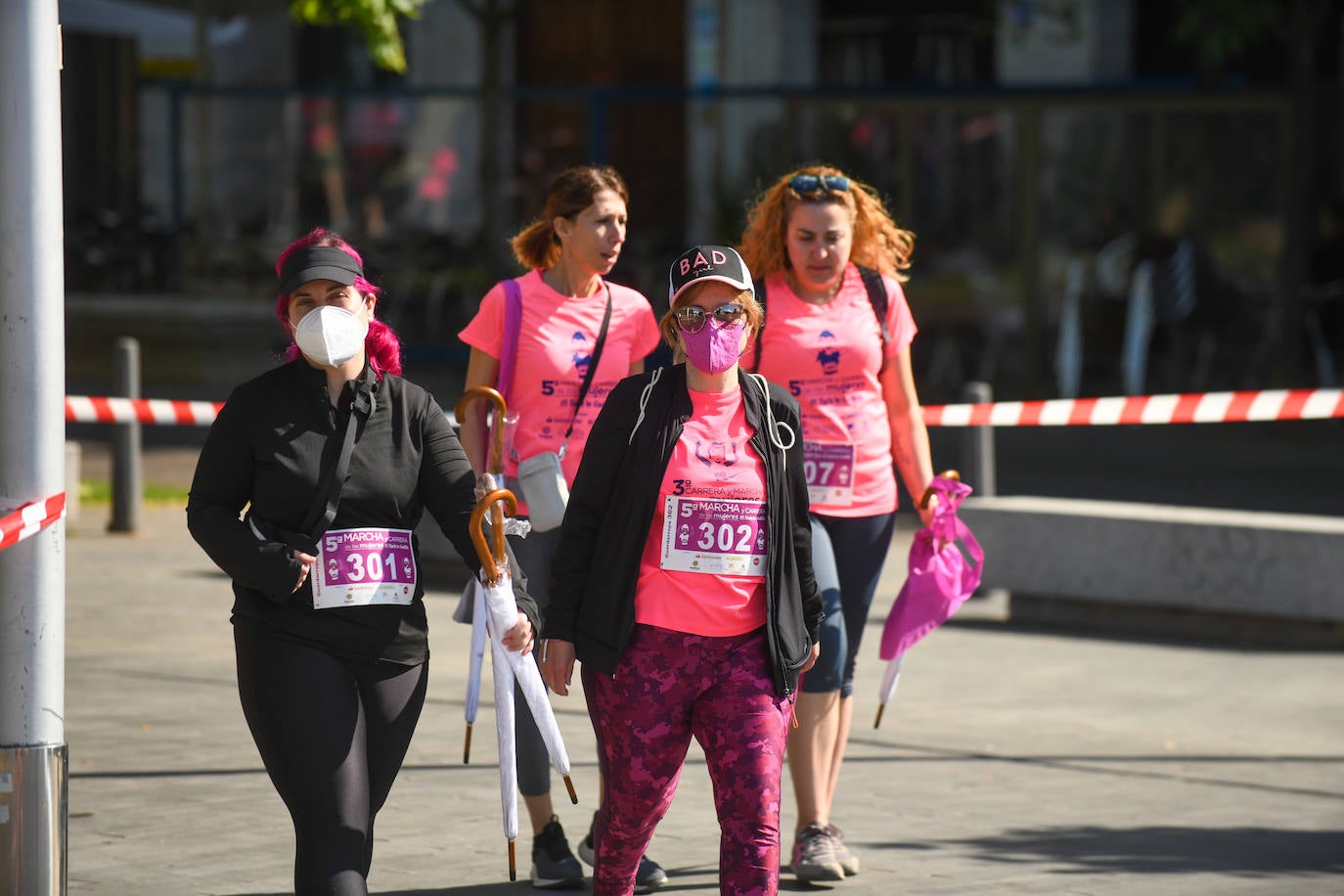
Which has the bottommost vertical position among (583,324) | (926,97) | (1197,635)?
(1197,635)

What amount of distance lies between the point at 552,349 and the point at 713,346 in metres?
1.31

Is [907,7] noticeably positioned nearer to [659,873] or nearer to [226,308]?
[226,308]

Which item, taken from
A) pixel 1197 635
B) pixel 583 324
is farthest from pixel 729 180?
pixel 583 324

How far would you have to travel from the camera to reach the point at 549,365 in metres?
5.91

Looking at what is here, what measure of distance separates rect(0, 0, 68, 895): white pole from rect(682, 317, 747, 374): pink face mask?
1456 millimetres

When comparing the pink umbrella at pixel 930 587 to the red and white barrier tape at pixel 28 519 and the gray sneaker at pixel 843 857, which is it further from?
the red and white barrier tape at pixel 28 519

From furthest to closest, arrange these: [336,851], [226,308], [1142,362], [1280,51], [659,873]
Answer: [1280,51], [226,308], [1142,362], [659,873], [336,851]

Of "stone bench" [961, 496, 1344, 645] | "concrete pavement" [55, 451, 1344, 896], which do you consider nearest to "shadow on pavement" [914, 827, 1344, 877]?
"concrete pavement" [55, 451, 1344, 896]

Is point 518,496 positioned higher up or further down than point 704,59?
further down

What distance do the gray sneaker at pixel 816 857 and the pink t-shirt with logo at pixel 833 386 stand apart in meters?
0.88

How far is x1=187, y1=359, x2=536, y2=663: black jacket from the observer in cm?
448

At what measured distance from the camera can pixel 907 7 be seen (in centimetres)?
2431

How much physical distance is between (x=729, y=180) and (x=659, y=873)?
15807 millimetres

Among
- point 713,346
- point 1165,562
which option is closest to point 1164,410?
point 1165,562
